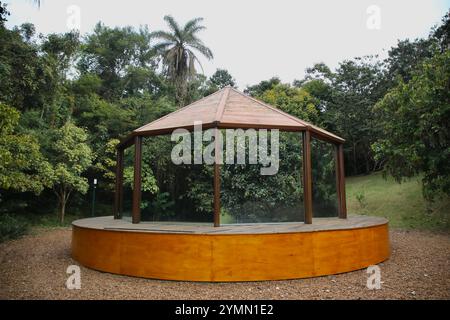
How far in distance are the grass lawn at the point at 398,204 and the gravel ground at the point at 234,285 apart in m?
6.01

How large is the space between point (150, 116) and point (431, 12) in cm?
1597

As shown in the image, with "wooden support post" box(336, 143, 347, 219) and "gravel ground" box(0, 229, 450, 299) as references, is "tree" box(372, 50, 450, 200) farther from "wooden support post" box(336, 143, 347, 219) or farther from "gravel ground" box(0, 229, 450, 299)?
"gravel ground" box(0, 229, 450, 299)

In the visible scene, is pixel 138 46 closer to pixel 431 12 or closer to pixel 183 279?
pixel 431 12

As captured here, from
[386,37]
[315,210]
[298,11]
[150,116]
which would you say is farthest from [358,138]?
[315,210]

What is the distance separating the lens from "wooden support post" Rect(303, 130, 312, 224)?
19.4 feet

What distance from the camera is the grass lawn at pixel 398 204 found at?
11.7m

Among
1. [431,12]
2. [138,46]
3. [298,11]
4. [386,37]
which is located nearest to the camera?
[298,11]

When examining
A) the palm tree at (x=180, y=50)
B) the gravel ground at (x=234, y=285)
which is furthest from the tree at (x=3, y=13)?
the palm tree at (x=180, y=50)

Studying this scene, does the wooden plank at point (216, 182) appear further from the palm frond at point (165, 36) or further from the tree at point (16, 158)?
the palm frond at point (165, 36)

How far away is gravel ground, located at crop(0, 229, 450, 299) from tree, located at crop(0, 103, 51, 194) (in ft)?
9.77

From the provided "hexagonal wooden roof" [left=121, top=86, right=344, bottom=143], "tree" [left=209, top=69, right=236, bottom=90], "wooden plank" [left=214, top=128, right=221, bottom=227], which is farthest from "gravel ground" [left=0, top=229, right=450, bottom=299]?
"tree" [left=209, top=69, right=236, bottom=90]

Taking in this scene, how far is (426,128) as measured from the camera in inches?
361

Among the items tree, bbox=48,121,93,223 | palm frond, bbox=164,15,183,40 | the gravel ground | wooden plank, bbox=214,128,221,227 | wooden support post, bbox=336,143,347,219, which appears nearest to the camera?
the gravel ground

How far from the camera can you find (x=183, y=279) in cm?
465
